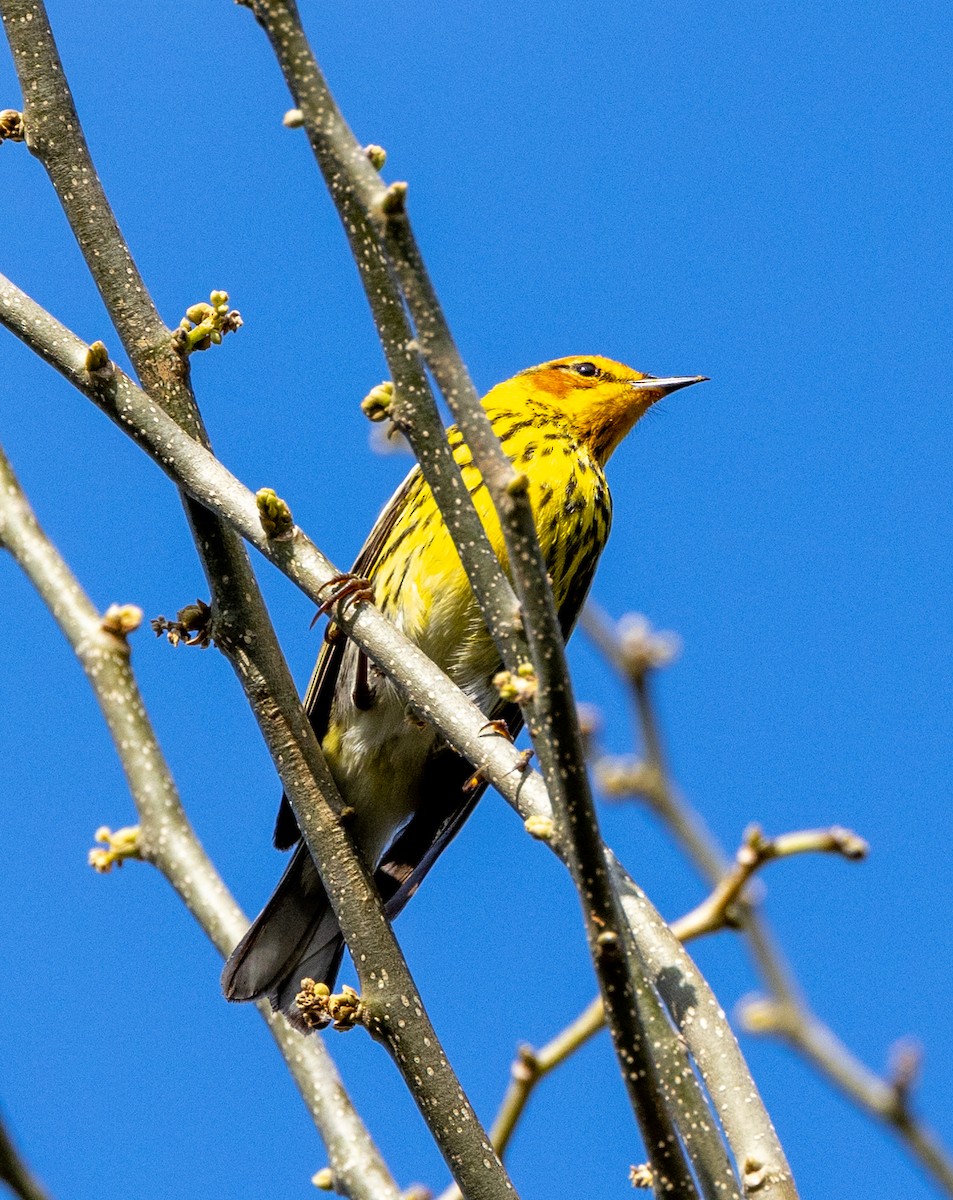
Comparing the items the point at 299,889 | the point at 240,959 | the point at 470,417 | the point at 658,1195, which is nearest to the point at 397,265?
the point at 470,417

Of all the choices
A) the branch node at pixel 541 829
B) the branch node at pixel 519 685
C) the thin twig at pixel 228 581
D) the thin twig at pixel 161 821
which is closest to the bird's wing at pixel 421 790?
the thin twig at pixel 161 821

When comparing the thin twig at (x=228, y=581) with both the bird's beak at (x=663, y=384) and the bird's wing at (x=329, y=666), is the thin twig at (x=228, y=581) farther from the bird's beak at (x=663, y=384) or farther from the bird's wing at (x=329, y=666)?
the bird's beak at (x=663, y=384)

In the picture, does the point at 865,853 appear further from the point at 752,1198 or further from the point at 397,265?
the point at 397,265

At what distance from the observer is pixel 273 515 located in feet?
9.86

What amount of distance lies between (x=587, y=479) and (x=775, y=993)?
333cm

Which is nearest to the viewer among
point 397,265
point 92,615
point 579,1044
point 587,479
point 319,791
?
point 397,265

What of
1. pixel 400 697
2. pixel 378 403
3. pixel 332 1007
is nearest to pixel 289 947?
pixel 400 697

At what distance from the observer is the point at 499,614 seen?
243cm

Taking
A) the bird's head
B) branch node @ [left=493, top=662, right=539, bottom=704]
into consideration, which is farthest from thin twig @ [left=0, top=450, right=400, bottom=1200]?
the bird's head

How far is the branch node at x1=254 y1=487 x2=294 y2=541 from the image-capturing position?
2.96 m

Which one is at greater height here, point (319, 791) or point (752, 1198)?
point (319, 791)

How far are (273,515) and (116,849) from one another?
107 cm

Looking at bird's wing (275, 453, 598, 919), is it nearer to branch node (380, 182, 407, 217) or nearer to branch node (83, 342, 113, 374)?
branch node (83, 342, 113, 374)

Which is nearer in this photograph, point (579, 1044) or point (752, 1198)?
point (752, 1198)
